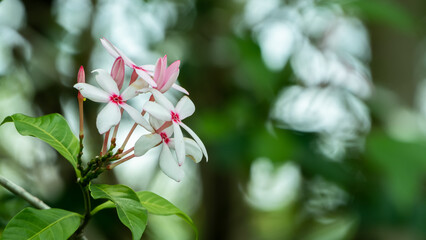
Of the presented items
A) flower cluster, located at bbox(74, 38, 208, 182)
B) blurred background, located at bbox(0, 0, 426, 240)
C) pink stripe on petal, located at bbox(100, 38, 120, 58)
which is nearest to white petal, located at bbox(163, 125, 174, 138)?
flower cluster, located at bbox(74, 38, 208, 182)

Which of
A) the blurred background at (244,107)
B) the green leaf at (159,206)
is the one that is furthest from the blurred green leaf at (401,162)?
the green leaf at (159,206)

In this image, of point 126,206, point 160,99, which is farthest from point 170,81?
point 126,206

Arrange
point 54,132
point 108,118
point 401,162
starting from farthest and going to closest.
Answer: point 401,162 → point 54,132 → point 108,118

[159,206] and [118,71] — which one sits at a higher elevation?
[118,71]

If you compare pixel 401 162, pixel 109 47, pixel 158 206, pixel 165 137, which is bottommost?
pixel 401 162

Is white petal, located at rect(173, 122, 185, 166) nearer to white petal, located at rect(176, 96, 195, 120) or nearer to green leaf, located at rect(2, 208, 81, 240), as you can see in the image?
white petal, located at rect(176, 96, 195, 120)

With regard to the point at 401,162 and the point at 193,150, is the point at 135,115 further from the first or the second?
the point at 401,162

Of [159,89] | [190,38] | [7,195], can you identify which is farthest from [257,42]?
[159,89]

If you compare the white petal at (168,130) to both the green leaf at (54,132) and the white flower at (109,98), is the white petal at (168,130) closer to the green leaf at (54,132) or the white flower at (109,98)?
the white flower at (109,98)
